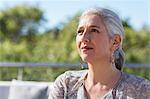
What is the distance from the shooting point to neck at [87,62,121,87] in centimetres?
216

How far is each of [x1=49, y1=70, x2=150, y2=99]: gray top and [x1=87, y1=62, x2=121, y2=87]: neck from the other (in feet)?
0.15

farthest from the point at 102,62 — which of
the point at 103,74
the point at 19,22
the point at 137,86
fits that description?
the point at 19,22

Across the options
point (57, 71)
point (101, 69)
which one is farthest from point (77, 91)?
point (57, 71)

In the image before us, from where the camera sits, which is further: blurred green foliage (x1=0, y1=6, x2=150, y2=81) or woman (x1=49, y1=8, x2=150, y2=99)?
blurred green foliage (x1=0, y1=6, x2=150, y2=81)

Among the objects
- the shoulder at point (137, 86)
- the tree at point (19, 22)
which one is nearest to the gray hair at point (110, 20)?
the shoulder at point (137, 86)

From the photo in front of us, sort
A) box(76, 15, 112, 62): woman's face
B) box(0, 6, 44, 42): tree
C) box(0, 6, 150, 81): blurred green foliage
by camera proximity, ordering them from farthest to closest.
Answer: box(0, 6, 44, 42): tree → box(0, 6, 150, 81): blurred green foliage → box(76, 15, 112, 62): woman's face

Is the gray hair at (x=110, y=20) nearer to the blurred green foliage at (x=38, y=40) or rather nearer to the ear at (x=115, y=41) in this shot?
the ear at (x=115, y=41)

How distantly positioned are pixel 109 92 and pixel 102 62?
163mm

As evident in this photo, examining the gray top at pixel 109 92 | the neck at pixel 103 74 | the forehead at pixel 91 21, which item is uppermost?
the forehead at pixel 91 21

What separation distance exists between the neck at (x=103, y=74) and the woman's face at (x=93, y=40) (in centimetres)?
5

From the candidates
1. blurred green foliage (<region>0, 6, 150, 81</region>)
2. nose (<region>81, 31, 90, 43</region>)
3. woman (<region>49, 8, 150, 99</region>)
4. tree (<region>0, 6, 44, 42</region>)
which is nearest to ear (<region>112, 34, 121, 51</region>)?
woman (<region>49, 8, 150, 99</region>)

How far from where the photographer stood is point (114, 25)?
83.0 inches

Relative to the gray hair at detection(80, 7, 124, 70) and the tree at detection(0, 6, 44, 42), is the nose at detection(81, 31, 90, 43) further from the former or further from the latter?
the tree at detection(0, 6, 44, 42)

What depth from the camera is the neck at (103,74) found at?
216 centimetres
